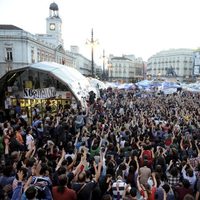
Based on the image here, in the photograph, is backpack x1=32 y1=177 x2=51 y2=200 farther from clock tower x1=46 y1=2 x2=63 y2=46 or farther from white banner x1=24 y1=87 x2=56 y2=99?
clock tower x1=46 y1=2 x2=63 y2=46

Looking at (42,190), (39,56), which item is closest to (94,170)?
(42,190)

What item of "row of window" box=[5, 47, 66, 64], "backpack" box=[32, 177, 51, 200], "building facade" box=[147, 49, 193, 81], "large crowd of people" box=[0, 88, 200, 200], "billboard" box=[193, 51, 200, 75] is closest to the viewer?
"backpack" box=[32, 177, 51, 200]

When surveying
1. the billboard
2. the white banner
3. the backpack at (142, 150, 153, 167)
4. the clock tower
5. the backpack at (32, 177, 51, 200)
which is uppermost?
the clock tower

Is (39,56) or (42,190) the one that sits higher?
(39,56)

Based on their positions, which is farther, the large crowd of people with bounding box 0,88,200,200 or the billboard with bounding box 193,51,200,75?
the billboard with bounding box 193,51,200,75

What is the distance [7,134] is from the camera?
30.3ft

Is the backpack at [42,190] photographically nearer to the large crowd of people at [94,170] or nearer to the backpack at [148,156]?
the large crowd of people at [94,170]

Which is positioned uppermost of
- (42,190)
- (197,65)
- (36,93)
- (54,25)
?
(54,25)

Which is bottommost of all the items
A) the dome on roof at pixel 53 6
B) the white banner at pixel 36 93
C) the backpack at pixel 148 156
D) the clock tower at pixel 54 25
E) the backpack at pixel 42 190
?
the backpack at pixel 148 156

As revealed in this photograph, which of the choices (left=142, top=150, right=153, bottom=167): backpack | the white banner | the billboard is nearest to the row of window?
the white banner

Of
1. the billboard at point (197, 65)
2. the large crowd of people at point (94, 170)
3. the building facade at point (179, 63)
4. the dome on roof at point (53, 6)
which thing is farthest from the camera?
the building facade at point (179, 63)

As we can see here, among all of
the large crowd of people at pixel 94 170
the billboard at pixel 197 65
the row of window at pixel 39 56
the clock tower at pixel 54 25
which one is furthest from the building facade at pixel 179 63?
the large crowd of people at pixel 94 170

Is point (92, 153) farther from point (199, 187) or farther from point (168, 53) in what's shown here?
point (168, 53)

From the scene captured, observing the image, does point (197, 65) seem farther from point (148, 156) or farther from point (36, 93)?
point (148, 156)
